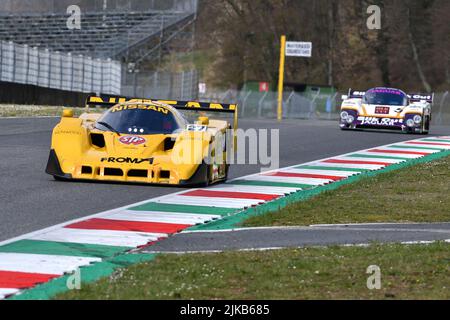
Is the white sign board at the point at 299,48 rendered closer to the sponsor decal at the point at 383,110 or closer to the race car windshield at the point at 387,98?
the race car windshield at the point at 387,98

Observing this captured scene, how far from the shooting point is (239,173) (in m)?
16.1

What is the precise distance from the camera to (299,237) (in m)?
9.91

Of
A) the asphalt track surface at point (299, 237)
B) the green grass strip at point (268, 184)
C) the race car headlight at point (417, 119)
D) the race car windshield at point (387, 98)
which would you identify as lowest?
the green grass strip at point (268, 184)

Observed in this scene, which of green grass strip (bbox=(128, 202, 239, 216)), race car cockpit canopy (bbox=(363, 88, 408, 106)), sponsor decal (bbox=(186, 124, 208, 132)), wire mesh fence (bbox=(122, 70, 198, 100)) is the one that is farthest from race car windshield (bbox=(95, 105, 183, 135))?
wire mesh fence (bbox=(122, 70, 198, 100))

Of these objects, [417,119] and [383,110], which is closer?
[417,119]

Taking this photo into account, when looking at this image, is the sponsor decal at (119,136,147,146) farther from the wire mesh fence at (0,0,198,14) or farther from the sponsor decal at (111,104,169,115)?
the wire mesh fence at (0,0,198,14)

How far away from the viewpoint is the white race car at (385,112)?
96.1ft

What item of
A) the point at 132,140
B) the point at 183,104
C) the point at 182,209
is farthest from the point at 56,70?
the point at 182,209

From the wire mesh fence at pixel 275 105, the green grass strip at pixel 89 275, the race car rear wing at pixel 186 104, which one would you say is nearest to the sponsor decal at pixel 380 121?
the race car rear wing at pixel 186 104

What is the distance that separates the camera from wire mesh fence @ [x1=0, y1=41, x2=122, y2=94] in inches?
1385

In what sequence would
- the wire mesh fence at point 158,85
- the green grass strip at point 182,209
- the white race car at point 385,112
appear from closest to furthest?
the green grass strip at point 182,209
the white race car at point 385,112
the wire mesh fence at point 158,85

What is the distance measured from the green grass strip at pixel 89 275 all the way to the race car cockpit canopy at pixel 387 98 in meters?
21.8

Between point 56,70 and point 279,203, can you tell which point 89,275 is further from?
point 56,70

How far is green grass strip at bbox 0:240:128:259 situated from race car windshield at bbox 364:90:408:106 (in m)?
21.5
